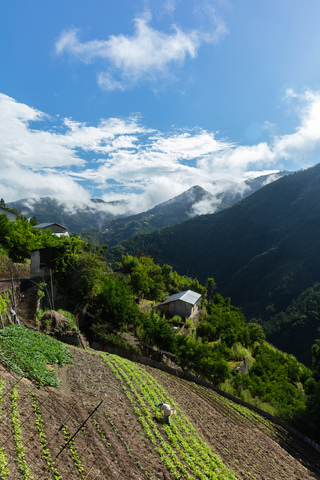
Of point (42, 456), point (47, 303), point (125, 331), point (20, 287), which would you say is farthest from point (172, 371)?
point (42, 456)

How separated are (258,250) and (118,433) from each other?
16547 centimetres

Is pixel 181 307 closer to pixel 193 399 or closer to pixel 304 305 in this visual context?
pixel 193 399

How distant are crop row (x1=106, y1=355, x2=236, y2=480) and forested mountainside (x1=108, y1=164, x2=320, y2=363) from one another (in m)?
85.4

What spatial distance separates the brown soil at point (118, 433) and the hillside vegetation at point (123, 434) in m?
0.03

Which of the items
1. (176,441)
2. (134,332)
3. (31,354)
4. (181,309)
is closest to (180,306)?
(181,309)

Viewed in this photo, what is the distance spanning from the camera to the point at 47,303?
21875mm

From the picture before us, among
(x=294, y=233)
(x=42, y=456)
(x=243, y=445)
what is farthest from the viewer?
(x=294, y=233)

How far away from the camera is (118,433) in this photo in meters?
9.41

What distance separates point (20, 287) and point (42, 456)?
1349 cm

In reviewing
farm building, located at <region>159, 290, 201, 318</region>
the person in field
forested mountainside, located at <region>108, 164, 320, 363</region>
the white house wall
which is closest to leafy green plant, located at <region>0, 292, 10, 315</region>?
the person in field

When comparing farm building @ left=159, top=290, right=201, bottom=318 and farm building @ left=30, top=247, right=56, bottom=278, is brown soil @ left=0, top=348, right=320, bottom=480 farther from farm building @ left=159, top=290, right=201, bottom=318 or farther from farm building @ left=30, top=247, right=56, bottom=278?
farm building @ left=159, top=290, right=201, bottom=318

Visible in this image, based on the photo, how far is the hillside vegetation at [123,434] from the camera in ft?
23.4

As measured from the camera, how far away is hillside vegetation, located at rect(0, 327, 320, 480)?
7133mm

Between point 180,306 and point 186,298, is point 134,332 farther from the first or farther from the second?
point 186,298
